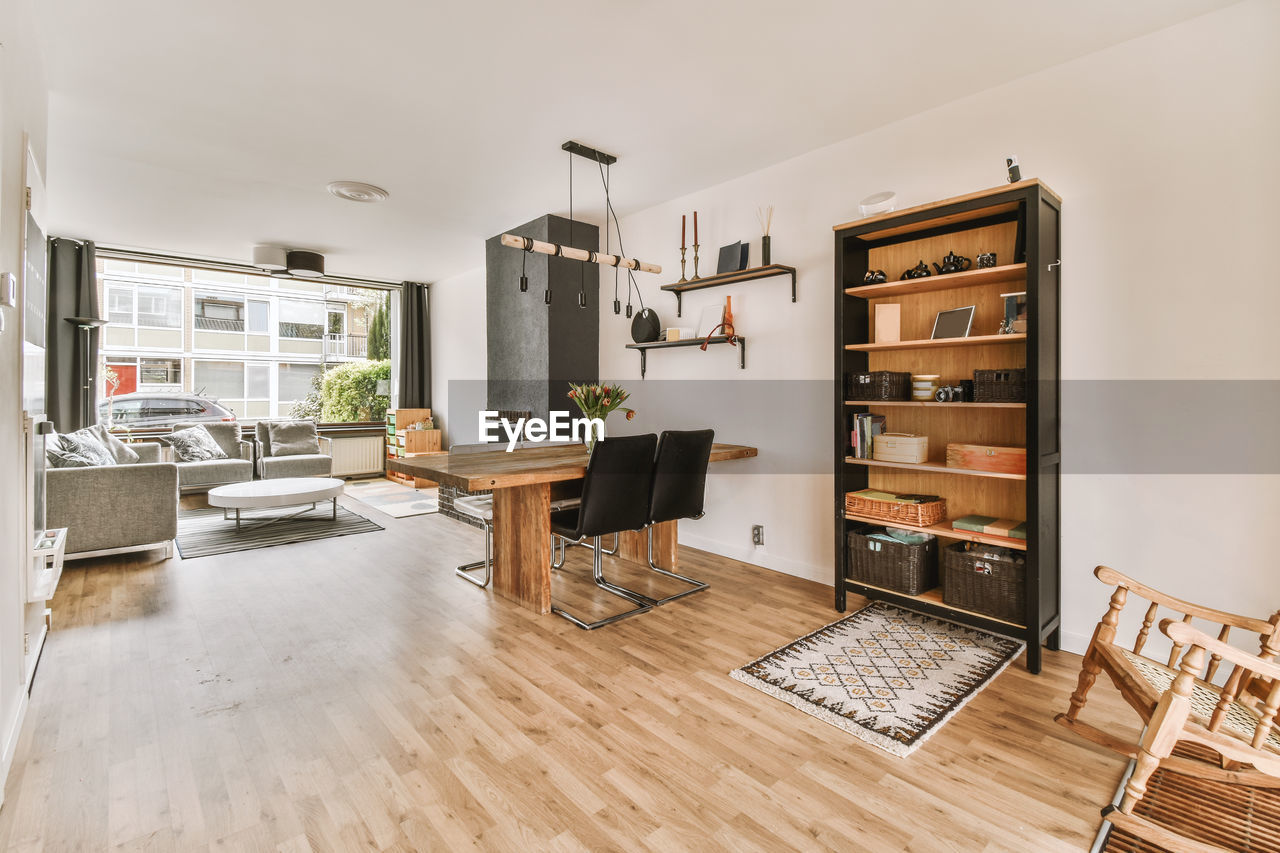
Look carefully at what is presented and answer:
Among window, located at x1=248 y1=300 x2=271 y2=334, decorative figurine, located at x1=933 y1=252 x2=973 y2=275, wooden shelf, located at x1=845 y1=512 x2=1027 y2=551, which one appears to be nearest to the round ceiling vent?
decorative figurine, located at x1=933 y1=252 x2=973 y2=275

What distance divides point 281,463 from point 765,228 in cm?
534

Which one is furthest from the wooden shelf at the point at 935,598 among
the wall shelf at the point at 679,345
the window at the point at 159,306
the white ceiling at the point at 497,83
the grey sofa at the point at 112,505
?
the window at the point at 159,306

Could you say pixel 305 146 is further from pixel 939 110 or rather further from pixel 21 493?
pixel 939 110

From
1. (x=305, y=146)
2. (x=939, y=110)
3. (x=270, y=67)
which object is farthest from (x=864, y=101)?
(x=305, y=146)

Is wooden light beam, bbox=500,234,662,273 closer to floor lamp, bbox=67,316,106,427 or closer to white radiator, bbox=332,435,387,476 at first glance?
floor lamp, bbox=67,316,106,427

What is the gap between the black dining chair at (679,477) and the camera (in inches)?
125

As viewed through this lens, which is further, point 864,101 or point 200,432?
point 200,432

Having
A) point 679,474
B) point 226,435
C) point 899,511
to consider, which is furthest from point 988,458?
point 226,435

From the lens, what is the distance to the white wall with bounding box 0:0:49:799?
1.79 metres

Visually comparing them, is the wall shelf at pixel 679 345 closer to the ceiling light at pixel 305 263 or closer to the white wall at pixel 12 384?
the white wall at pixel 12 384

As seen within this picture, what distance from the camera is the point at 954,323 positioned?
9.38ft

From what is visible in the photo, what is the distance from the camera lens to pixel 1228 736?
1.43 metres

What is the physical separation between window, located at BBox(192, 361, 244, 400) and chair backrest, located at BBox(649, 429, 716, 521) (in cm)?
717

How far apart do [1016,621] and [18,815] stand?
334cm
